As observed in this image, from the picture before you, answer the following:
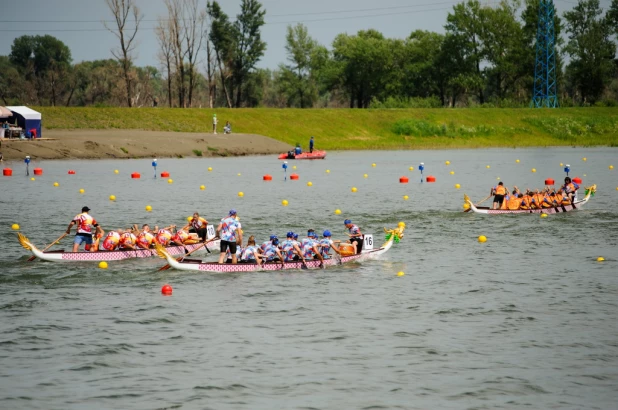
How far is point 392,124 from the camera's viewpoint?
366 feet

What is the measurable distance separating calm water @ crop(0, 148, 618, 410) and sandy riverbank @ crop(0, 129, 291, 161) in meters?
36.2

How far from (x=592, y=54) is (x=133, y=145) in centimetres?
8374

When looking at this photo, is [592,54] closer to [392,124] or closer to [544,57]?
[544,57]

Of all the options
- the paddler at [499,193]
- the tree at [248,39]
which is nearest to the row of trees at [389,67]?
the tree at [248,39]

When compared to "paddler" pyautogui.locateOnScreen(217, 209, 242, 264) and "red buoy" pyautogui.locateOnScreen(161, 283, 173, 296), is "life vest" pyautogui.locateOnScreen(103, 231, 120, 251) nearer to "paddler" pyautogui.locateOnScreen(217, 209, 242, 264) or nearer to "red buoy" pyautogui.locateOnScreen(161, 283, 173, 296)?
"paddler" pyautogui.locateOnScreen(217, 209, 242, 264)

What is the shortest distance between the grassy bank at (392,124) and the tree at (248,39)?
1938cm

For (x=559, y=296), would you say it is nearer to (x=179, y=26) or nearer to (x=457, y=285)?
(x=457, y=285)

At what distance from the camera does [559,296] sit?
22.8 meters

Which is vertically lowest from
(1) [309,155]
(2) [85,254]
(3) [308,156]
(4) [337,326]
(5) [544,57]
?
(4) [337,326]

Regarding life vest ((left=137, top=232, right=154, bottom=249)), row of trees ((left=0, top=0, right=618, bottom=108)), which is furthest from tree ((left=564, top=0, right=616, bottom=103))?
life vest ((left=137, top=232, right=154, bottom=249))

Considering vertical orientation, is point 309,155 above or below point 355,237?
above

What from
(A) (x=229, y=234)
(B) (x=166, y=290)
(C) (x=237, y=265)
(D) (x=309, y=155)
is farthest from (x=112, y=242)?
(D) (x=309, y=155)

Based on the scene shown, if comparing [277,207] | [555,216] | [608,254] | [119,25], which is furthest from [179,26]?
[608,254]

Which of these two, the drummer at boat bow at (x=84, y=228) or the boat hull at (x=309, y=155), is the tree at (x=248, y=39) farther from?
the drummer at boat bow at (x=84, y=228)
